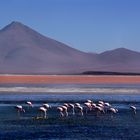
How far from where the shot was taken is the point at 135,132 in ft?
81.6

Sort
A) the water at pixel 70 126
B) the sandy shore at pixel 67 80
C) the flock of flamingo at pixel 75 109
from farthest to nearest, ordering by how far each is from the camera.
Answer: the sandy shore at pixel 67 80 → the flock of flamingo at pixel 75 109 → the water at pixel 70 126

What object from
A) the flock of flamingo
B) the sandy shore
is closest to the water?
the flock of flamingo

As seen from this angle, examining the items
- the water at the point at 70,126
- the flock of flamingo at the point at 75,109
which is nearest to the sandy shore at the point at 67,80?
the flock of flamingo at the point at 75,109

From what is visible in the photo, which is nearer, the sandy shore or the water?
the water

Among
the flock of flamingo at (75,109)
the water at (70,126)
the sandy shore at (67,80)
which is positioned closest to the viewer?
the water at (70,126)

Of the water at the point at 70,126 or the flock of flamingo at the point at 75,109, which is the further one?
the flock of flamingo at the point at 75,109

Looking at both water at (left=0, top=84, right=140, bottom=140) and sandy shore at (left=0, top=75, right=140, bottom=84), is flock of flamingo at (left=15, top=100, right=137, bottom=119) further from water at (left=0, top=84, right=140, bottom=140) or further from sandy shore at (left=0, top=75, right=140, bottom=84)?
sandy shore at (left=0, top=75, right=140, bottom=84)

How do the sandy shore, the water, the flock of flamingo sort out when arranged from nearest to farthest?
1. the water
2. the flock of flamingo
3. the sandy shore

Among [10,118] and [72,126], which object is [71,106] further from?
[72,126]

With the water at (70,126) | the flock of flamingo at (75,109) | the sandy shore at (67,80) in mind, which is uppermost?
the sandy shore at (67,80)

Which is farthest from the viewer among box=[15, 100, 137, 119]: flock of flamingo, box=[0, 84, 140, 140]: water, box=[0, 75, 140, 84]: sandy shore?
box=[0, 75, 140, 84]: sandy shore

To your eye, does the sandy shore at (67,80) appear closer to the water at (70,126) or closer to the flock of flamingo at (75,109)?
the flock of flamingo at (75,109)

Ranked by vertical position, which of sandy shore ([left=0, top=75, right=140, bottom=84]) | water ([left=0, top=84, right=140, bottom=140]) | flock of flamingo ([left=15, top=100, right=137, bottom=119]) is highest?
sandy shore ([left=0, top=75, right=140, bottom=84])

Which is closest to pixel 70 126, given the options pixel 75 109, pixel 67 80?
pixel 75 109
